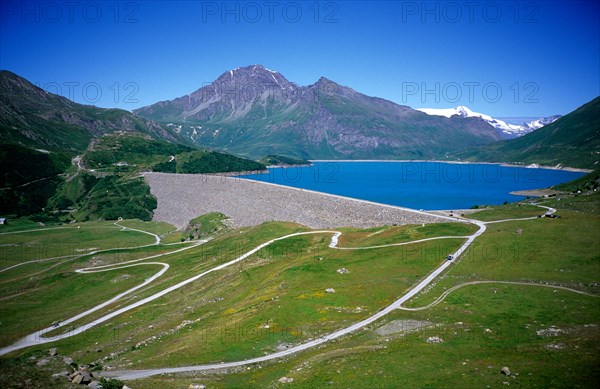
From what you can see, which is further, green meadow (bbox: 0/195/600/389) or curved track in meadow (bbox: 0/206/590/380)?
curved track in meadow (bbox: 0/206/590/380)

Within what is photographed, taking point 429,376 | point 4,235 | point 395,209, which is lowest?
point 4,235

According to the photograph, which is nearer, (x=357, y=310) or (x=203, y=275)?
(x=357, y=310)

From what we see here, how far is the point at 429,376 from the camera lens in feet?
90.6

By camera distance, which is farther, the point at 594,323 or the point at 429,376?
the point at 594,323

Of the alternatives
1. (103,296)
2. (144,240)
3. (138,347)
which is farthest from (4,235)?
(138,347)

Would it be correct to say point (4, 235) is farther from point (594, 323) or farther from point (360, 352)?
point (594, 323)

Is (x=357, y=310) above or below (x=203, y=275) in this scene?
above

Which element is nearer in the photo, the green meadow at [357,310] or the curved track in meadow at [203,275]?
the green meadow at [357,310]

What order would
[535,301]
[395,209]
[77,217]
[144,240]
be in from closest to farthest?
[535,301] < [395,209] < [144,240] < [77,217]

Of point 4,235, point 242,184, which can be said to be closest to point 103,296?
point 242,184

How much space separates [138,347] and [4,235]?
129 metres

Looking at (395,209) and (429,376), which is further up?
(395,209)

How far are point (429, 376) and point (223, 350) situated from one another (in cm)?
1930

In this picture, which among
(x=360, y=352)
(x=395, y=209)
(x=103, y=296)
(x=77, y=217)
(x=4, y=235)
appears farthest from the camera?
(x=77, y=217)
